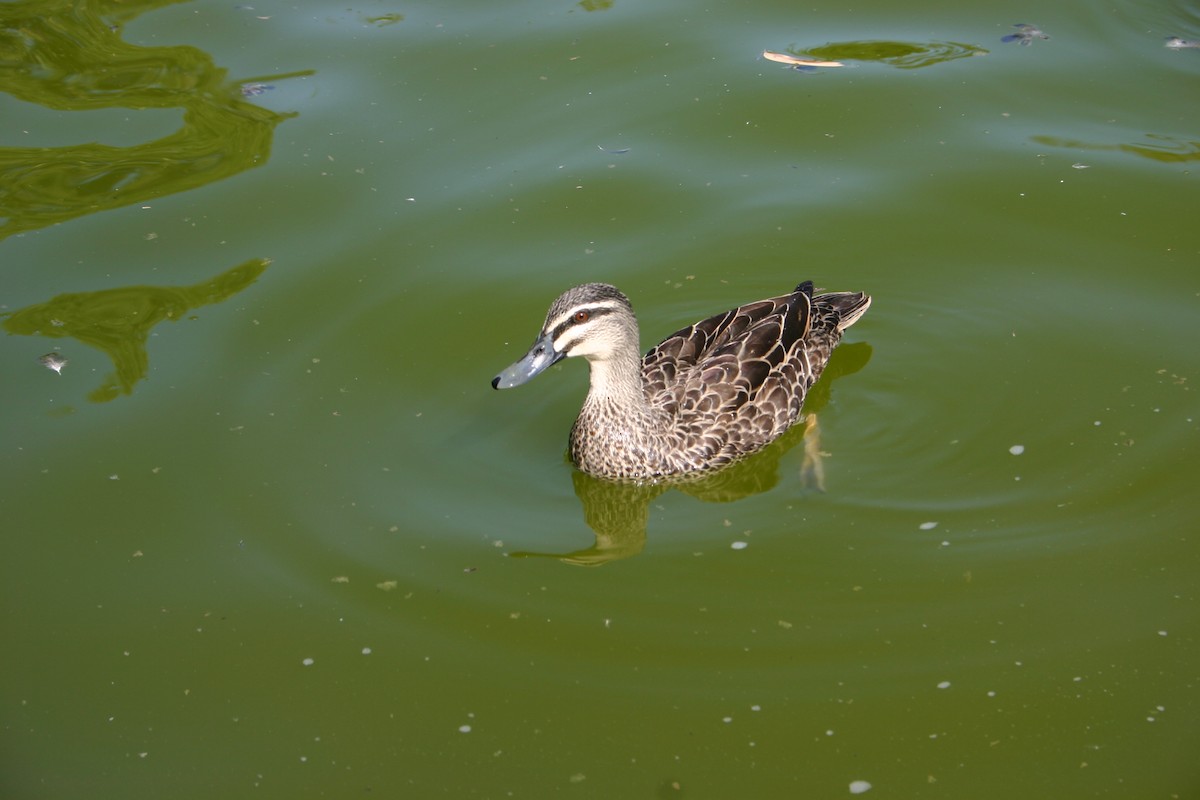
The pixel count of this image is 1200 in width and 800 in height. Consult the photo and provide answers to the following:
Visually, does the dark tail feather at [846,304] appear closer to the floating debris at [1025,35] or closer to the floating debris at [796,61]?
the floating debris at [796,61]

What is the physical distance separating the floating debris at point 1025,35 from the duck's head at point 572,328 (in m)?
5.46

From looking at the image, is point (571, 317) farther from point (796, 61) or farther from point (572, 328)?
point (796, 61)

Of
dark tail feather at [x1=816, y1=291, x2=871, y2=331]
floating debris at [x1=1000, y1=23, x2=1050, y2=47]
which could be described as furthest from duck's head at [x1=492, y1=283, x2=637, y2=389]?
floating debris at [x1=1000, y1=23, x2=1050, y2=47]

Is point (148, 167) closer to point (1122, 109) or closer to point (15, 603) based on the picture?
point (15, 603)

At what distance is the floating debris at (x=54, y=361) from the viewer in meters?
7.75

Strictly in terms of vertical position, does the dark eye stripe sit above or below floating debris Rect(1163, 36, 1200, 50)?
below

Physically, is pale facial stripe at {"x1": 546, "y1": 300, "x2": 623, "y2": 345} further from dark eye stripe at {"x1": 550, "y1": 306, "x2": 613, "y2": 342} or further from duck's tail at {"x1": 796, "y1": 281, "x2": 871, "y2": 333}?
duck's tail at {"x1": 796, "y1": 281, "x2": 871, "y2": 333}

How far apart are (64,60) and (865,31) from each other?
6.37 meters

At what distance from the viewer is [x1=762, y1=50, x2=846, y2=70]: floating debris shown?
33.6 feet

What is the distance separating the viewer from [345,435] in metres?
7.12

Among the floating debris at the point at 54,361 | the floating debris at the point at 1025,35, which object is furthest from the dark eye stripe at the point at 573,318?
the floating debris at the point at 1025,35

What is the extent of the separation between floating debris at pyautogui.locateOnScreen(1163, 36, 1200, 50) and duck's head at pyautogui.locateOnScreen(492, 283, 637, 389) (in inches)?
234

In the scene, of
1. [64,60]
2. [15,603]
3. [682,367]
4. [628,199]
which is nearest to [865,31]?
[628,199]

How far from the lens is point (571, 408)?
24.9 ft
